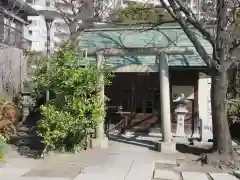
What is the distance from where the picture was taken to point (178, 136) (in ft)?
45.2

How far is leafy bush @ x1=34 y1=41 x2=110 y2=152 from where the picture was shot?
950 centimetres

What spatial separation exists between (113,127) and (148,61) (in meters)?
3.37

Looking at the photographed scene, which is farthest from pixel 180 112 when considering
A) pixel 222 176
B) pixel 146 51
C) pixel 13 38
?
pixel 13 38

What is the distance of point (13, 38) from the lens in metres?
21.7

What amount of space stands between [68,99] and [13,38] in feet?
44.1

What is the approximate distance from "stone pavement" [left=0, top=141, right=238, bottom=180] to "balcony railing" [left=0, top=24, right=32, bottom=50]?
38.8 feet

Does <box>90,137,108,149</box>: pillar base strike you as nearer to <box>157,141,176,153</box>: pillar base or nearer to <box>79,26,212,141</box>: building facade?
<box>157,141,176,153</box>: pillar base

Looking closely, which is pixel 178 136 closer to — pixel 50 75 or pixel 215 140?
pixel 215 140

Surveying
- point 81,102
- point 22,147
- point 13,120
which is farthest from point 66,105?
point 13,120

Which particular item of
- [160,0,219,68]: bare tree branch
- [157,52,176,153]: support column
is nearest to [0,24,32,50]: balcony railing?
[157,52,176,153]: support column

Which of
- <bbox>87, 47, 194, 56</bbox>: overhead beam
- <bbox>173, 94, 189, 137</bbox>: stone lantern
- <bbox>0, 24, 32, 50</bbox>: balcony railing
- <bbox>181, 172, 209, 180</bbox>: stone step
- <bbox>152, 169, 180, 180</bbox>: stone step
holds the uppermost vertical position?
<bbox>0, 24, 32, 50</bbox>: balcony railing

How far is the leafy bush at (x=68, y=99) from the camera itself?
31.2ft

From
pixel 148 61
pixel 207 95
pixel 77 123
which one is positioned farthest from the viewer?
pixel 207 95

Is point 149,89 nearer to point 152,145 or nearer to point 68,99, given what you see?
point 152,145
